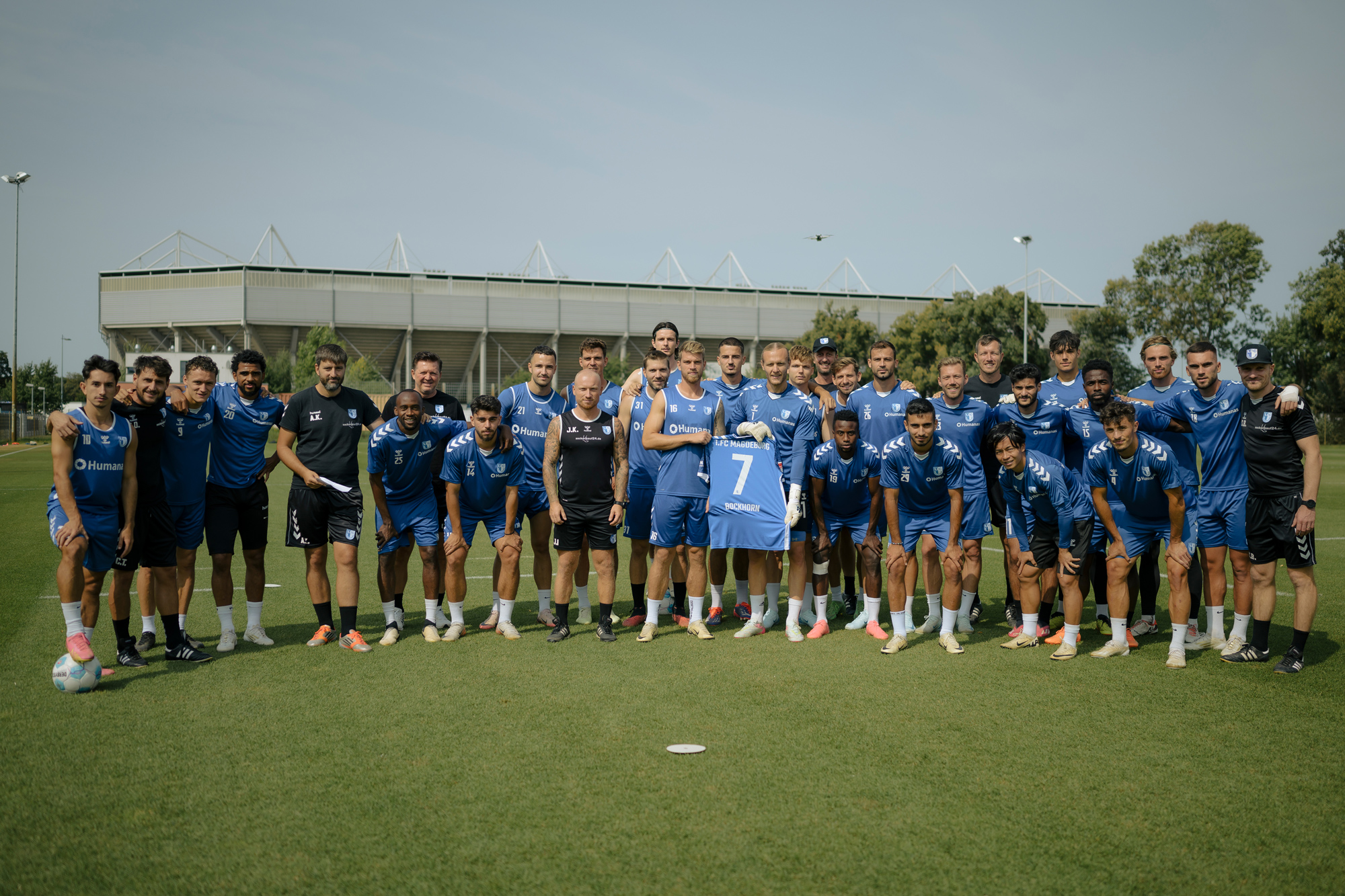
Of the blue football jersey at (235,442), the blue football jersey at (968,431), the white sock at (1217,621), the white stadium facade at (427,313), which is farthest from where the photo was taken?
the white stadium facade at (427,313)

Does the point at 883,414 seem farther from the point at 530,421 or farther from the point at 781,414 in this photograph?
the point at 530,421

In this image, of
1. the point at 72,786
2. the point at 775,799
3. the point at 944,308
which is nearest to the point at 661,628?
the point at 775,799

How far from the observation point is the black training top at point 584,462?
748 centimetres

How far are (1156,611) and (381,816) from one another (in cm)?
747

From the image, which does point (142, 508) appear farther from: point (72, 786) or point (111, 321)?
point (111, 321)

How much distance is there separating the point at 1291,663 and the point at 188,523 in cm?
811

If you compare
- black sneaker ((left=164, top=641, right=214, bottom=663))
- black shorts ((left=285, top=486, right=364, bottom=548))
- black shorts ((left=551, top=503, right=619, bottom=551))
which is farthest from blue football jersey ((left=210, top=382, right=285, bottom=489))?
black shorts ((left=551, top=503, right=619, bottom=551))

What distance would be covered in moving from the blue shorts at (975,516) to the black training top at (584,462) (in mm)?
2979

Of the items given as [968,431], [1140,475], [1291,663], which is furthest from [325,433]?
[1291,663]

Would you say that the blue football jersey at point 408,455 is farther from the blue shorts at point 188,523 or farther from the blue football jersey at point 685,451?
the blue football jersey at point 685,451

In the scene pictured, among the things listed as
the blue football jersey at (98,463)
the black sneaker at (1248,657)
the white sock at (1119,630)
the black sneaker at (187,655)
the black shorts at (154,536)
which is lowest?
the black sneaker at (187,655)

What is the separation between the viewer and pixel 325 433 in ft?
23.5

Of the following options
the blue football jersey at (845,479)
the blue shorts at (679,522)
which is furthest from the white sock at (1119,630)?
the blue shorts at (679,522)

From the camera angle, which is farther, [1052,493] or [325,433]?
[325,433]
